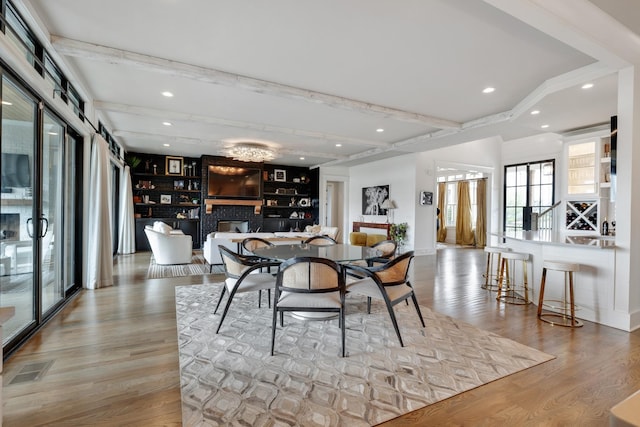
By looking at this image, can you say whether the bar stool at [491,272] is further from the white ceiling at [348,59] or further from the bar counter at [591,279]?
the white ceiling at [348,59]

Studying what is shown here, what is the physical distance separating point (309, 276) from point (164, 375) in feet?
4.19

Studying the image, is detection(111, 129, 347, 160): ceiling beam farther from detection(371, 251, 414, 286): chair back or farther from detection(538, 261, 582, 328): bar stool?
detection(538, 261, 582, 328): bar stool

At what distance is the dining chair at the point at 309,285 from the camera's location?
8.60 ft

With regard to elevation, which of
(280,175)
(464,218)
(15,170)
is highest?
(280,175)

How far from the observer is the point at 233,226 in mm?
10031

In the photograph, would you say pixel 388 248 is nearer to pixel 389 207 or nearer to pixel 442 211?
pixel 389 207

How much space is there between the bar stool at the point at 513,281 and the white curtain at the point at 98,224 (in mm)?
5644

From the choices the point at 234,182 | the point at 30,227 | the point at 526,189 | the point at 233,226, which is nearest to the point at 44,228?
the point at 30,227

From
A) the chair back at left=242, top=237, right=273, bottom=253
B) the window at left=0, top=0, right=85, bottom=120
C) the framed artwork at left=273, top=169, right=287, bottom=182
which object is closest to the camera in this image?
the window at left=0, top=0, right=85, bottom=120

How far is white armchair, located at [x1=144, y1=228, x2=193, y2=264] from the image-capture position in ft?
20.6

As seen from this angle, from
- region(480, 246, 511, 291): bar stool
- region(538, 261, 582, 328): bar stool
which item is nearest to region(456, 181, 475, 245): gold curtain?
region(480, 246, 511, 291): bar stool

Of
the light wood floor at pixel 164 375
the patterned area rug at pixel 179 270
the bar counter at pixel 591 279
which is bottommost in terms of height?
the light wood floor at pixel 164 375

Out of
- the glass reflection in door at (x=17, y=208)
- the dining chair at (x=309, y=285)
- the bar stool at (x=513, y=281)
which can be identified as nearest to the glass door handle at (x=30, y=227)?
the glass reflection in door at (x=17, y=208)

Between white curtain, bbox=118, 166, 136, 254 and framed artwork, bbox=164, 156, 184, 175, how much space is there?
1299mm
